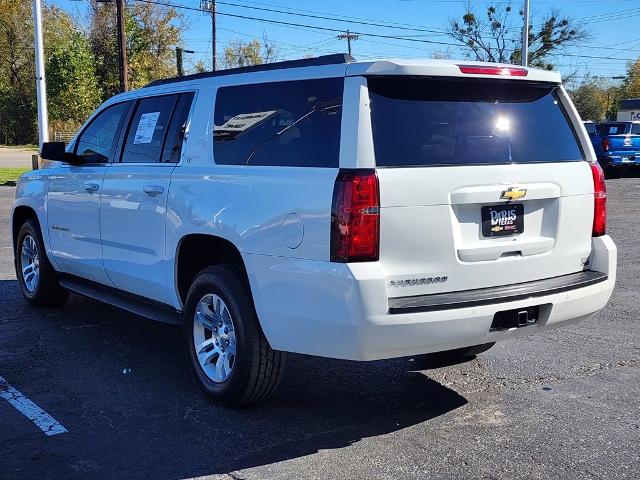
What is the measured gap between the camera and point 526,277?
4.07m

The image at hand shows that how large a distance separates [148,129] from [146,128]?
0.15 ft

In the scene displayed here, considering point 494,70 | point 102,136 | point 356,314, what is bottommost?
point 356,314

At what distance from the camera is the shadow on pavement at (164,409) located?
12.2 ft

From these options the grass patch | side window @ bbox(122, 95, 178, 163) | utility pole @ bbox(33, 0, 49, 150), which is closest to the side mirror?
side window @ bbox(122, 95, 178, 163)

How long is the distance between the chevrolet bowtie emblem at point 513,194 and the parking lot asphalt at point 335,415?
4.35 ft

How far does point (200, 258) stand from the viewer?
15.8 ft

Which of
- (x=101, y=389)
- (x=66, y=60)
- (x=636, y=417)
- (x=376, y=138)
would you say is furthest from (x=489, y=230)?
(x=66, y=60)

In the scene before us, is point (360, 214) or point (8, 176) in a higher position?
point (360, 214)

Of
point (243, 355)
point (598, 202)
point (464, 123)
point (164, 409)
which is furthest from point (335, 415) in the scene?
point (598, 202)

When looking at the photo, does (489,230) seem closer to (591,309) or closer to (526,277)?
(526,277)

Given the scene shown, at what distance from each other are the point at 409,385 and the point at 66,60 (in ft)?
176

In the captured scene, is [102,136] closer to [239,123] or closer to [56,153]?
[56,153]

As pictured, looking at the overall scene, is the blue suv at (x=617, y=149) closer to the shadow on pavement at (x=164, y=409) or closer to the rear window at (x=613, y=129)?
the rear window at (x=613, y=129)

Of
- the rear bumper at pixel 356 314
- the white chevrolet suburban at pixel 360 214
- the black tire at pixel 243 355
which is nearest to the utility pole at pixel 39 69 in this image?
the white chevrolet suburban at pixel 360 214
